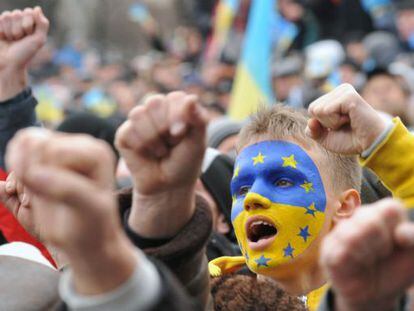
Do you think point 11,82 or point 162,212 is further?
point 11,82

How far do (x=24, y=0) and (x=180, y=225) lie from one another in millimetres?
19116

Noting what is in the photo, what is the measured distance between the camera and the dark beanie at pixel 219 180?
4.20m

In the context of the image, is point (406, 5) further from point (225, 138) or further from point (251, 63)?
point (225, 138)

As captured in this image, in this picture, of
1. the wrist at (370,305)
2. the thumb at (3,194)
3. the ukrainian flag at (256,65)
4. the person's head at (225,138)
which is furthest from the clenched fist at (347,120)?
the ukrainian flag at (256,65)

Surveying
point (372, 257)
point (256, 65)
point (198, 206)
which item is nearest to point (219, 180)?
point (198, 206)

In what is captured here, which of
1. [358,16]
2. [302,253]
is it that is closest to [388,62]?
[358,16]

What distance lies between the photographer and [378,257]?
1.64 metres

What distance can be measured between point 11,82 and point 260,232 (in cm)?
120

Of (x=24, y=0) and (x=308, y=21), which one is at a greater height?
(x=308, y=21)

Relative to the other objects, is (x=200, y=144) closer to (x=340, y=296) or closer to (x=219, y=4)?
(x=340, y=296)

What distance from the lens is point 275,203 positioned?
2791 millimetres

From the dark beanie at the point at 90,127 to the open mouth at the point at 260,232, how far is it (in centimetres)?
260

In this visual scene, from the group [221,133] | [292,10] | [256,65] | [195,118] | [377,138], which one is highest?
[195,118]

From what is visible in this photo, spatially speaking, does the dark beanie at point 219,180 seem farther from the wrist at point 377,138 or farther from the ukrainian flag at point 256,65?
the ukrainian flag at point 256,65
